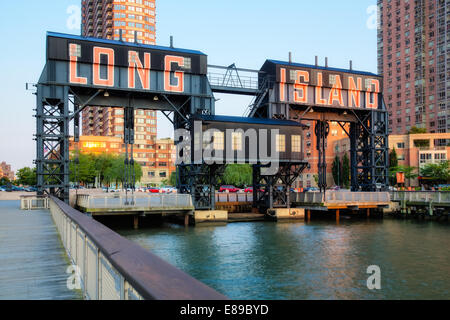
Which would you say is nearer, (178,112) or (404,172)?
(178,112)

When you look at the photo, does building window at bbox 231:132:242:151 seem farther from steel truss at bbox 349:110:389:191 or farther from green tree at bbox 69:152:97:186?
green tree at bbox 69:152:97:186

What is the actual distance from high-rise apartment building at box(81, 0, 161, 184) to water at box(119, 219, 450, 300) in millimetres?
120895

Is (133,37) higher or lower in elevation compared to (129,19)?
lower

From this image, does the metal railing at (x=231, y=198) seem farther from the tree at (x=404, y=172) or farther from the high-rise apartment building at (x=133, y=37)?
the high-rise apartment building at (x=133, y=37)

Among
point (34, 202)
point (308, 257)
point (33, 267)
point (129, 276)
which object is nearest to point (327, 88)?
point (308, 257)

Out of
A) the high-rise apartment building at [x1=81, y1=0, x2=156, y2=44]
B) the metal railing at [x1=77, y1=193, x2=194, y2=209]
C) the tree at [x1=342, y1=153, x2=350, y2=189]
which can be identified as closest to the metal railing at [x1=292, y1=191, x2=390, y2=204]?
the metal railing at [x1=77, y1=193, x2=194, y2=209]

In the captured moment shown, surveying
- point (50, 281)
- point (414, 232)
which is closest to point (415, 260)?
point (414, 232)

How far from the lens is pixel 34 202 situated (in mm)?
34469

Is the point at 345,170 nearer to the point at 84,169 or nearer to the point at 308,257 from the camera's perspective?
the point at 84,169

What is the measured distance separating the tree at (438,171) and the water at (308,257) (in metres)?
64.3

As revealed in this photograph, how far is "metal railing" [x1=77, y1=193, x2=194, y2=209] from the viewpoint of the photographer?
1458 inches

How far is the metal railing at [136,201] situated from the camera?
3702 cm

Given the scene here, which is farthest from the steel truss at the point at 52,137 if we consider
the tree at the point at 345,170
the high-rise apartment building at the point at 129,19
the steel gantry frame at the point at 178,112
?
the high-rise apartment building at the point at 129,19

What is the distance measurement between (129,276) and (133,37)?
620 ft
